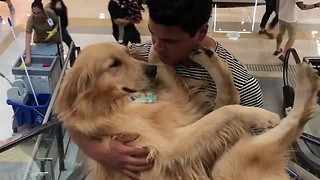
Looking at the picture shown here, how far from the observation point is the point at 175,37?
1898 millimetres

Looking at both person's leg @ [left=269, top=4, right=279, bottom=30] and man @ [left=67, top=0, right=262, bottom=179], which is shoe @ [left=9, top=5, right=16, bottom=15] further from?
man @ [left=67, top=0, right=262, bottom=179]

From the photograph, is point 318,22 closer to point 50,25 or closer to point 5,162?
point 50,25

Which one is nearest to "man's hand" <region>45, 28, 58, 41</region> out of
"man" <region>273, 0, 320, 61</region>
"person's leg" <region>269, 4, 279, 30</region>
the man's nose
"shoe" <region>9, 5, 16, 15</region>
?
"shoe" <region>9, 5, 16, 15</region>

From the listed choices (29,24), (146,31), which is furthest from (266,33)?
(29,24)

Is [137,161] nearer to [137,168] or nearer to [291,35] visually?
[137,168]

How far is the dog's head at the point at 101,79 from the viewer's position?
2043 millimetres

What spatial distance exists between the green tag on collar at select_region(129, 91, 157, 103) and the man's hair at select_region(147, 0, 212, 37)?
14.8 inches

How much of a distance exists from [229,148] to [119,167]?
45 centimetres

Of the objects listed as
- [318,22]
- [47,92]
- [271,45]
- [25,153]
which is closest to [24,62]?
[47,92]

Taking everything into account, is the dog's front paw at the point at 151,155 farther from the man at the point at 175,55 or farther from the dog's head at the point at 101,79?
the dog's head at the point at 101,79

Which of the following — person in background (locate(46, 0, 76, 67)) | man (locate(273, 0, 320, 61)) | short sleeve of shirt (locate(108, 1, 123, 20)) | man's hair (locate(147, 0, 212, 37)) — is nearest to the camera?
man's hair (locate(147, 0, 212, 37))

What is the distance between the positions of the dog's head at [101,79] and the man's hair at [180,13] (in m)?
0.31

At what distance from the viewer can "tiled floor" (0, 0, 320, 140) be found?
23.1 feet

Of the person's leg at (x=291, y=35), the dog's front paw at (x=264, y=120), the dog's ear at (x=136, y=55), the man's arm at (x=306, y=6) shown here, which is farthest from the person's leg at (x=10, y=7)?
the dog's front paw at (x=264, y=120)
